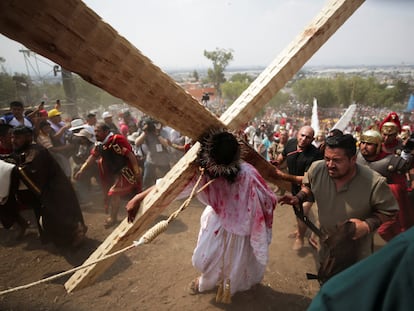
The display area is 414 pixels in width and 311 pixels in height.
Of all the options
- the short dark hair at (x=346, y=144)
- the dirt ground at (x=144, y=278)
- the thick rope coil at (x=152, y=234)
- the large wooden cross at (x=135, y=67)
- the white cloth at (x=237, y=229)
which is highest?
the large wooden cross at (x=135, y=67)

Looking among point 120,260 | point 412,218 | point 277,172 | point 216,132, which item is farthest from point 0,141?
point 412,218

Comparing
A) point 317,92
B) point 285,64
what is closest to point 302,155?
point 285,64

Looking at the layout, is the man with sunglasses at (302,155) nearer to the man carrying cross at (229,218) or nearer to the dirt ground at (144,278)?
the dirt ground at (144,278)

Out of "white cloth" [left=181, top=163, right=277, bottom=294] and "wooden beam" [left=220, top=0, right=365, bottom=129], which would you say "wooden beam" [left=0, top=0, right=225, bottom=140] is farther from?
"white cloth" [left=181, top=163, right=277, bottom=294]

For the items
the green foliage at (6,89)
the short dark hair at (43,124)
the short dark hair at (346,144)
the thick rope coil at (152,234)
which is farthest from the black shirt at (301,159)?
the green foliage at (6,89)

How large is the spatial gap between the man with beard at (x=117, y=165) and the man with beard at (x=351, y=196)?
3084 mm

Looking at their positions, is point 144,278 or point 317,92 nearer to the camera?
point 144,278

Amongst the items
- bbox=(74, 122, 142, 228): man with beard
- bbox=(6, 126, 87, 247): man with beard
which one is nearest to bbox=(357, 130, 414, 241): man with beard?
bbox=(74, 122, 142, 228): man with beard

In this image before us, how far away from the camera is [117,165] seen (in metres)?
4.57

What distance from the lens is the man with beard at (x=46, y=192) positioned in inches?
136

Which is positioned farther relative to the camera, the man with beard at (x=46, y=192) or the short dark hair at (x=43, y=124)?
the short dark hair at (x=43, y=124)

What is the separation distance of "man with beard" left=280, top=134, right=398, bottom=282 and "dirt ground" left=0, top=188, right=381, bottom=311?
1162mm

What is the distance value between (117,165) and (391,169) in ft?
14.4

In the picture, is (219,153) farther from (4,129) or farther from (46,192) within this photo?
(4,129)
